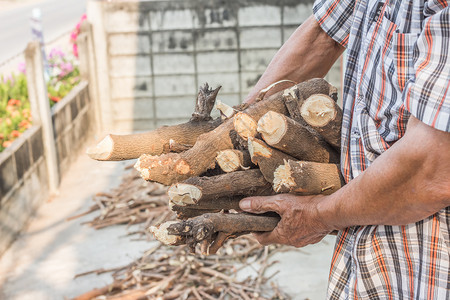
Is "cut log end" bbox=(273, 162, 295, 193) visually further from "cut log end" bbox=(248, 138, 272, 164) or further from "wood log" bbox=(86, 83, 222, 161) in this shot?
"wood log" bbox=(86, 83, 222, 161)

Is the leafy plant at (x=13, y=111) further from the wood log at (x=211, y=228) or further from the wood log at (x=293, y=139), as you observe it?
the wood log at (x=293, y=139)

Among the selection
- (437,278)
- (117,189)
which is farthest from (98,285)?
(437,278)

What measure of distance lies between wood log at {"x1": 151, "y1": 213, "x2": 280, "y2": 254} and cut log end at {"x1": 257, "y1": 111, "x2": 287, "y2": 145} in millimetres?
276

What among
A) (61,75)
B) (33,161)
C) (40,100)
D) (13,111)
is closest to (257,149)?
(33,161)

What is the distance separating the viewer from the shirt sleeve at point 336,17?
1735mm

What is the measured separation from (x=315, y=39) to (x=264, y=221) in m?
0.65

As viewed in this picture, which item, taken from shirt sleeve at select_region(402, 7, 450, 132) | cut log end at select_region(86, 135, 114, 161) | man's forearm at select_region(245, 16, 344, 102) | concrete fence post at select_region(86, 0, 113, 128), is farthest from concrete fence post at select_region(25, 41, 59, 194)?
shirt sleeve at select_region(402, 7, 450, 132)

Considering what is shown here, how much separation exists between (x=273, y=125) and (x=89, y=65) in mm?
5297

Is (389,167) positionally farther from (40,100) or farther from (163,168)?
(40,100)

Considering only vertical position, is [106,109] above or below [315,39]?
below

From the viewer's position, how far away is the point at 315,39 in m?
1.92

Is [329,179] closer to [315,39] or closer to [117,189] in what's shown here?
[315,39]

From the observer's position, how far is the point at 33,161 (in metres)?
4.77

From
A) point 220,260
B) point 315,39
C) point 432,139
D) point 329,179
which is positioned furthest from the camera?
point 220,260
